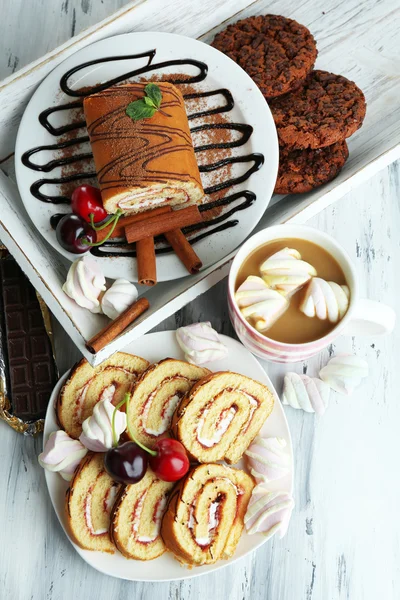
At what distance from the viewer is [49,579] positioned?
1.90 m

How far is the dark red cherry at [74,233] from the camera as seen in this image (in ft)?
5.86

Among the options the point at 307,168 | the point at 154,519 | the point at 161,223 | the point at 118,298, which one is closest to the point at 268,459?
the point at 154,519

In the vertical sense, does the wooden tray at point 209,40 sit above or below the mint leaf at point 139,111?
below

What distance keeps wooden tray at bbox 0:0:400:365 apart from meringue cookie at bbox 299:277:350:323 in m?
0.23

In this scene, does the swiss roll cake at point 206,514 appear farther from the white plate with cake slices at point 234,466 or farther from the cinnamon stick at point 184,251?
the cinnamon stick at point 184,251

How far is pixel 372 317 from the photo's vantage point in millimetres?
1761

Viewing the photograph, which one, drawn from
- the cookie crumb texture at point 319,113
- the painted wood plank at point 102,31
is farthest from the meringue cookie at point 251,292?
the painted wood plank at point 102,31

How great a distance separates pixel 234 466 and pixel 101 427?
1.32ft

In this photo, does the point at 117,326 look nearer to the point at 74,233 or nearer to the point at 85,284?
the point at 85,284

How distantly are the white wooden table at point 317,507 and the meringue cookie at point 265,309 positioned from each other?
1.25 feet

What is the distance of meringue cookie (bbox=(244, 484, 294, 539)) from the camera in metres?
1.79

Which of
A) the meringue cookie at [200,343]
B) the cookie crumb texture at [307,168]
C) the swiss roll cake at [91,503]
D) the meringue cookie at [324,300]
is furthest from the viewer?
the cookie crumb texture at [307,168]

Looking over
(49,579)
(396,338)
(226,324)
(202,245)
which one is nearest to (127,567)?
(49,579)

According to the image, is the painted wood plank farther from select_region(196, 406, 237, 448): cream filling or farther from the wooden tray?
select_region(196, 406, 237, 448): cream filling
